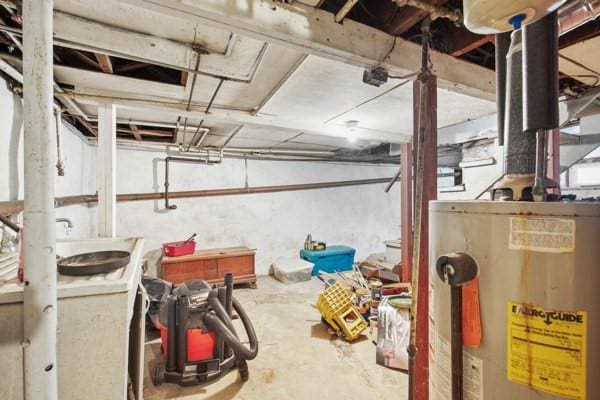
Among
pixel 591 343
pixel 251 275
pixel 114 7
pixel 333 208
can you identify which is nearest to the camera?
pixel 591 343

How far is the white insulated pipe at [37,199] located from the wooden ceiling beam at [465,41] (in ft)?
6.01

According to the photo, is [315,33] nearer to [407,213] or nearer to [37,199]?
[37,199]

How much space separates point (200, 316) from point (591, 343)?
6.96ft

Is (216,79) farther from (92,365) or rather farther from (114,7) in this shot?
(92,365)

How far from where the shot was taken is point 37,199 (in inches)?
29.9

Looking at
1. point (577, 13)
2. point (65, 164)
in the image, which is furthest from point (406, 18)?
point (65, 164)

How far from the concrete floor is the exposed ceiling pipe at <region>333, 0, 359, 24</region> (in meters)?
2.32

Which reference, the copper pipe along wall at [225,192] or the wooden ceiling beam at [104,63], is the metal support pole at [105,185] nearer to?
the wooden ceiling beam at [104,63]

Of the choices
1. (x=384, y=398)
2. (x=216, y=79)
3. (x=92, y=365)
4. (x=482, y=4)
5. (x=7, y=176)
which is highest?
(x=216, y=79)

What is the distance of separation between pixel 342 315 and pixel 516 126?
2.33 metres

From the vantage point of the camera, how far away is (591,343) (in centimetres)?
57

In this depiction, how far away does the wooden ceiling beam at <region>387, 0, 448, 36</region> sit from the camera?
129 cm

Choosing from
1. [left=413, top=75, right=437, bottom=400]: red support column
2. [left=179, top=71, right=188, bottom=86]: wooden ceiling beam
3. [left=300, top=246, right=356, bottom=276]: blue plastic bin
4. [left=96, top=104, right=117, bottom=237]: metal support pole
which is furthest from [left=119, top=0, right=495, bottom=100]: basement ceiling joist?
[left=300, top=246, right=356, bottom=276]: blue plastic bin

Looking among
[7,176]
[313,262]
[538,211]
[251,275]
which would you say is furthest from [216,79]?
[313,262]
